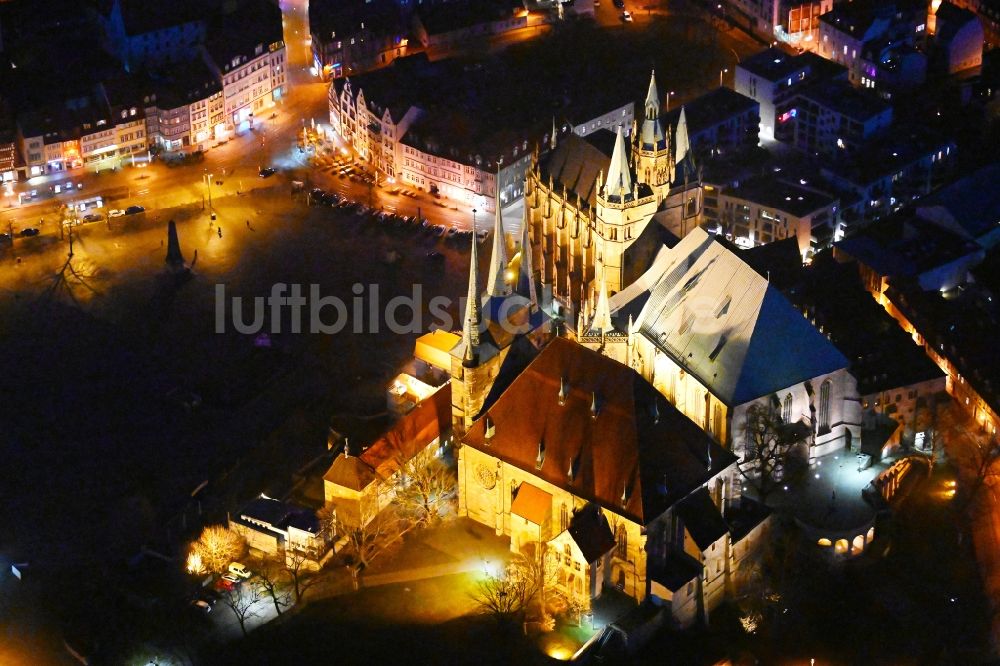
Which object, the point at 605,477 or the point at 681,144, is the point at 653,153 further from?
the point at 605,477

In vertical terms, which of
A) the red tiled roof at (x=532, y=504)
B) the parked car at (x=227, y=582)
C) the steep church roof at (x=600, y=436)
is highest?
Answer: the steep church roof at (x=600, y=436)

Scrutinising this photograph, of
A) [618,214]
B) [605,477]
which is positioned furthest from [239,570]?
[618,214]

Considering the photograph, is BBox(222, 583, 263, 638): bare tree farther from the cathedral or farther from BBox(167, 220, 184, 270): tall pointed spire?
BBox(167, 220, 184, 270): tall pointed spire

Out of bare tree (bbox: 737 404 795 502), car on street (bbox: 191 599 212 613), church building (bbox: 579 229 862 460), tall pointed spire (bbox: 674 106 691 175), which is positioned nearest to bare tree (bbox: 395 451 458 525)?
church building (bbox: 579 229 862 460)

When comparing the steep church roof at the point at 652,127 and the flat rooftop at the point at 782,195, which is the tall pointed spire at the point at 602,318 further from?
the flat rooftop at the point at 782,195

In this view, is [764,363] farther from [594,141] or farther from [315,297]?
[315,297]

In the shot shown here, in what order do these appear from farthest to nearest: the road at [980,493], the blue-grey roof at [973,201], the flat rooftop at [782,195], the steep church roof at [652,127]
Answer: the flat rooftop at [782,195] < the blue-grey roof at [973,201] < the steep church roof at [652,127] < the road at [980,493]

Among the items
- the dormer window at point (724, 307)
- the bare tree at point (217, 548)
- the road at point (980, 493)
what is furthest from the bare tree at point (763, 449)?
the bare tree at point (217, 548)
